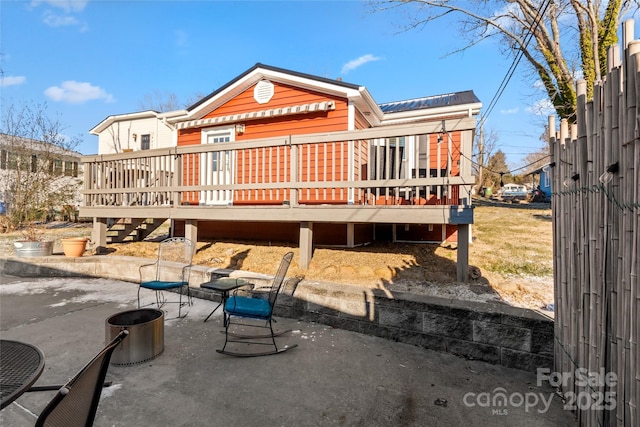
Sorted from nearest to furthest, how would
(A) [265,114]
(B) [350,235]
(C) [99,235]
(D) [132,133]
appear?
(B) [350,235] → (C) [99,235] → (A) [265,114] → (D) [132,133]

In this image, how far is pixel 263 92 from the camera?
8375 millimetres

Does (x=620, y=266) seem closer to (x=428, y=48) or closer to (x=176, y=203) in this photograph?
(x=176, y=203)

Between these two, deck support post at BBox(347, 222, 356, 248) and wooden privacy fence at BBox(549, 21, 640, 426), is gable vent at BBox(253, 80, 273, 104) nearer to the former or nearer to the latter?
deck support post at BBox(347, 222, 356, 248)

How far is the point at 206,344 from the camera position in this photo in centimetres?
338

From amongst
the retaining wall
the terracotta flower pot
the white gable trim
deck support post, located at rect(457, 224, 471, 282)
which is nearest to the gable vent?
the white gable trim

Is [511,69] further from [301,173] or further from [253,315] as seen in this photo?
[253,315]

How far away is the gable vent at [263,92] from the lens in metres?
8.29

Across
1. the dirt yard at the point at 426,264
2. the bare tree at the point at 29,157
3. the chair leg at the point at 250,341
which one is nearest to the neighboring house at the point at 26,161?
the bare tree at the point at 29,157

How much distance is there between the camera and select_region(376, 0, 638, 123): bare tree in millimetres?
9547

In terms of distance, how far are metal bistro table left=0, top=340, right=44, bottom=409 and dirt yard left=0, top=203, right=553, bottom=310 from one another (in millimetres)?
3141

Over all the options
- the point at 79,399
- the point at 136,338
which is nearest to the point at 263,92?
the point at 136,338

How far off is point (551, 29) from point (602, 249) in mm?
12986

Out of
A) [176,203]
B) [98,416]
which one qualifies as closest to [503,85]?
[176,203]

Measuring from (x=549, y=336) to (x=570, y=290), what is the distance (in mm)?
834
